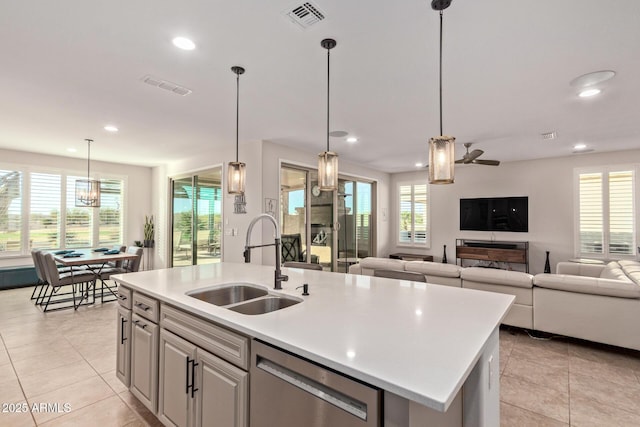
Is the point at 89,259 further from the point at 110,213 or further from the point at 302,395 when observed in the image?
the point at 302,395

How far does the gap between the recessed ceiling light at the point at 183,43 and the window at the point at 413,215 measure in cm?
663

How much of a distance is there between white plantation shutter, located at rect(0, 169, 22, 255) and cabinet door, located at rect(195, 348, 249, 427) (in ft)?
21.8

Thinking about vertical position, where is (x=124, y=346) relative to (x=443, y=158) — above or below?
below

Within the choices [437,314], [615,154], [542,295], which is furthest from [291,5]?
[615,154]

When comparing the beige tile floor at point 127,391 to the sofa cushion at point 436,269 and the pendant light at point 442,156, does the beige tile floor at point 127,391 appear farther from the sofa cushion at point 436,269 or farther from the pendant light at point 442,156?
the pendant light at point 442,156

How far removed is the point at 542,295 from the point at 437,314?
8.44ft

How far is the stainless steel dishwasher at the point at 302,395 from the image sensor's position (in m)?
1.01

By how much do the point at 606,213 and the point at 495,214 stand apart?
1.78 m

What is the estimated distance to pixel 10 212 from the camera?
19.0ft

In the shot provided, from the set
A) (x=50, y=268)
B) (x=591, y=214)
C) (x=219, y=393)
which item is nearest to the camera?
(x=219, y=393)

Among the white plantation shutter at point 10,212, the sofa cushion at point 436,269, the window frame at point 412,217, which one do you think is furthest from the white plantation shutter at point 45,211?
the window frame at point 412,217

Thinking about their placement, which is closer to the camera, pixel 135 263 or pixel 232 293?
pixel 232 293

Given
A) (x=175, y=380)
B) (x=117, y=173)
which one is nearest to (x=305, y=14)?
(x=175, y=380)

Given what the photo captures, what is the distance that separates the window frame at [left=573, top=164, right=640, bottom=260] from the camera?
17.5 feet
